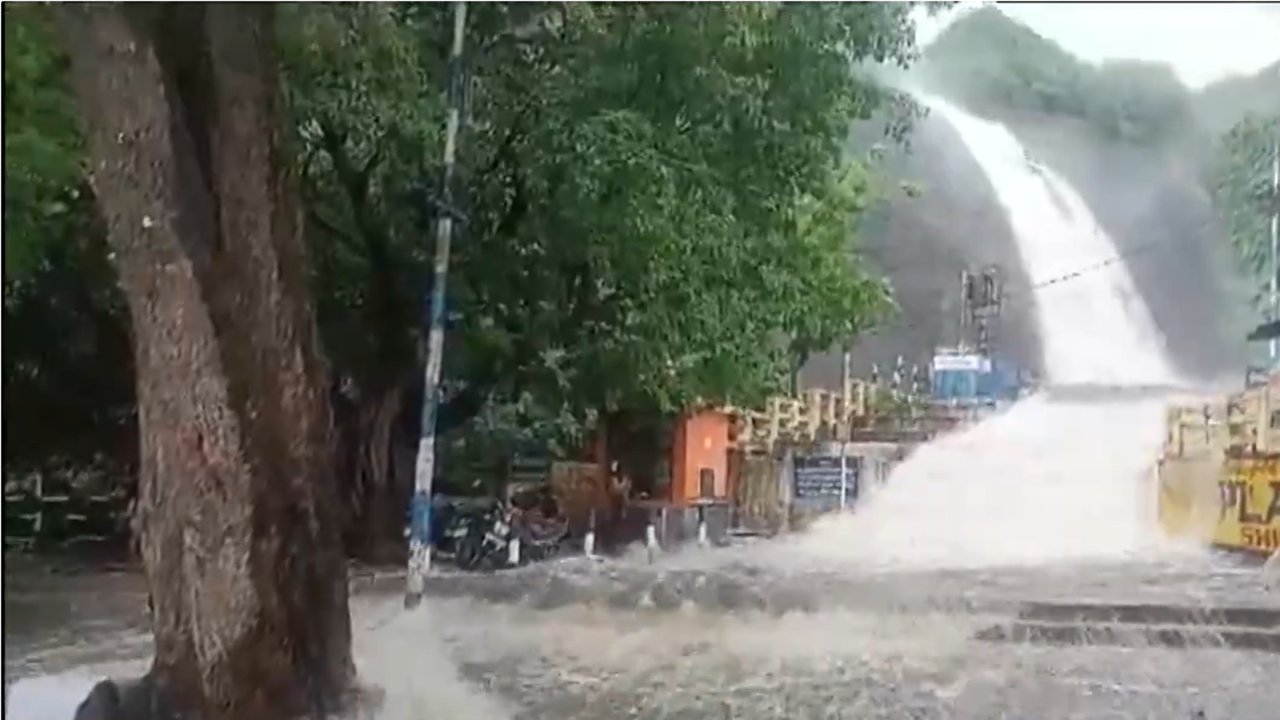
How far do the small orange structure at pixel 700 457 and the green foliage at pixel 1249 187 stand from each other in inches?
25.4

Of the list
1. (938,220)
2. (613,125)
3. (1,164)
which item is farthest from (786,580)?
(1,164)

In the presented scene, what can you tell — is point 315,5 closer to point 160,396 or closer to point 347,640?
point 160,396

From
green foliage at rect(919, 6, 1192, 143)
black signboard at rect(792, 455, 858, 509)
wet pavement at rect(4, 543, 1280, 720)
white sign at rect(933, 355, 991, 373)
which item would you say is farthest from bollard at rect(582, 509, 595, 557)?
green foliage at rect(919, 6, 1192, 143)

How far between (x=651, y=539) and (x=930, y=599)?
0.34m

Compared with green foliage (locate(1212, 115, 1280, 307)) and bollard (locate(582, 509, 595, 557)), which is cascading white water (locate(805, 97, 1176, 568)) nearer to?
green foliage (locate(1212, 115, 1280, 307))

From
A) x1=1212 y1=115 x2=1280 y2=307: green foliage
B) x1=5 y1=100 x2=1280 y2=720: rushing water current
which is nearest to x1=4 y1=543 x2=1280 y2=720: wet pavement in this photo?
x1=5 y1=100 x2=1280 y2=720: rushing water current

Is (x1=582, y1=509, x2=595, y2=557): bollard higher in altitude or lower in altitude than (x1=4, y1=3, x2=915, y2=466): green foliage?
lower

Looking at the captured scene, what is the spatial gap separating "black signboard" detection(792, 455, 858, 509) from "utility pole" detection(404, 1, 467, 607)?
44cm

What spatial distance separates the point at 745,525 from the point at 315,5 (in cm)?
82

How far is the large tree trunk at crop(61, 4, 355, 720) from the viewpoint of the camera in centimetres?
179

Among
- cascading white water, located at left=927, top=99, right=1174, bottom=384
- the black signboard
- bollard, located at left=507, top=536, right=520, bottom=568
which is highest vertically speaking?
cascading white water, located at left=927, top=99, right=1174, bottom=384

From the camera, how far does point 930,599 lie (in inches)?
69.6

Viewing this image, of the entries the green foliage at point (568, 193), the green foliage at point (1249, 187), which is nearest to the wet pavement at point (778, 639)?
the green foliage at point (568, 193)

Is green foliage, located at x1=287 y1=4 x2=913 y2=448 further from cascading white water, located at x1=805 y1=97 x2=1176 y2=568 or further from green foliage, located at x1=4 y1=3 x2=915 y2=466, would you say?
cascading white water, located at x1=805 y1=97 x2=1176 y2=568
